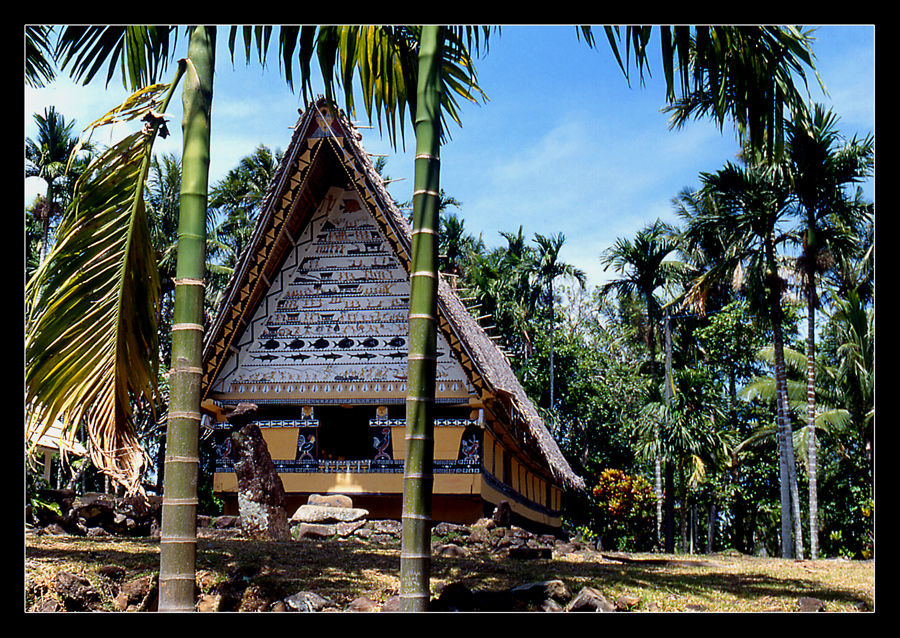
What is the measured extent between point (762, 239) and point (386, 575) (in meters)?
13.7

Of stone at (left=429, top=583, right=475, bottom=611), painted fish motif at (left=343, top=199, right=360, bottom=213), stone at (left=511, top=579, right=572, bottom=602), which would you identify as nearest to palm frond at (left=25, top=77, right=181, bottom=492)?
stone at (left=429, top=583, right=475, bottom=611)

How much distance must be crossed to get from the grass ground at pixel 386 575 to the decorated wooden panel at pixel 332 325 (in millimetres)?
4540

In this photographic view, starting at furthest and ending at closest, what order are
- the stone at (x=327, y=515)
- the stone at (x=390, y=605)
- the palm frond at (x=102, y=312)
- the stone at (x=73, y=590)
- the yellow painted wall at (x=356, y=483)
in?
the yellow painted wall at (x=356, y=483) < the stone at (x=327, y=515) < the stone at (x=73, y=590) < the stone at (x=390, y=605) < the palm frond at (x=102, y=312)

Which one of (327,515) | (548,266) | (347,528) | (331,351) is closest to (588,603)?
(347,528)

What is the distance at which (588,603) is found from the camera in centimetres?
683

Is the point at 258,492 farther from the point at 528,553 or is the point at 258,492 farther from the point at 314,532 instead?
the point at 528,553

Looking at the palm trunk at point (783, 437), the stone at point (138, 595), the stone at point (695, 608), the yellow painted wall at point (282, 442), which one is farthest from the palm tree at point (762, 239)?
the stone at point (138, 595)

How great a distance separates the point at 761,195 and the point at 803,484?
16.3m

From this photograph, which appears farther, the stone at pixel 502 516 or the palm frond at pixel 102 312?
the stone at pixel 502 516

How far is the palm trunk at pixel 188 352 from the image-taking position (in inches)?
179

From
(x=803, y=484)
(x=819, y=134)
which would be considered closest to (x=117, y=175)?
(x=819, y=134)

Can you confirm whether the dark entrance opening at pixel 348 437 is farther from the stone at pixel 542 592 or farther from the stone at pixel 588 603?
the stone at pixel 588 603

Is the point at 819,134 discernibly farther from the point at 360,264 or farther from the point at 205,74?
the point at 205,74
